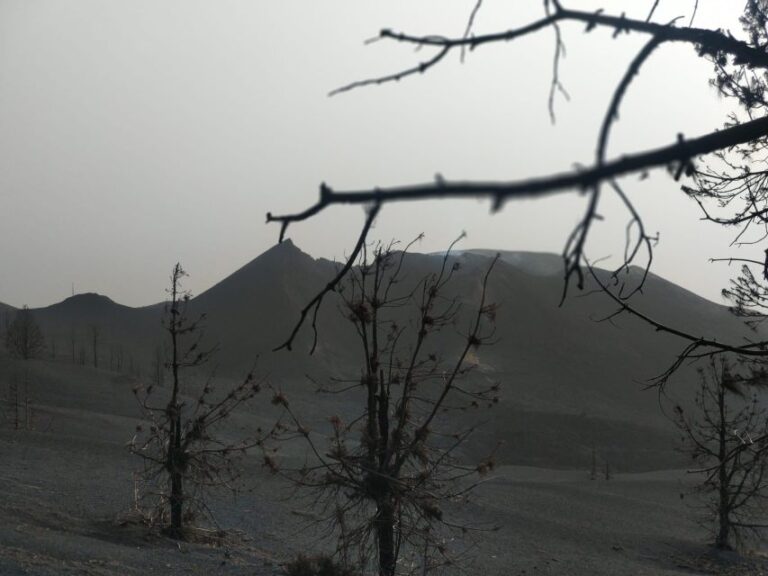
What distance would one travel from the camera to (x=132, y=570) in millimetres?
10453

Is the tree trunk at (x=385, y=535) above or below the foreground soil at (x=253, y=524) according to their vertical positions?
above

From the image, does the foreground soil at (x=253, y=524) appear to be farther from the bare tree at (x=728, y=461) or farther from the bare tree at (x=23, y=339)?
the bare tree at (x=23, y=339)

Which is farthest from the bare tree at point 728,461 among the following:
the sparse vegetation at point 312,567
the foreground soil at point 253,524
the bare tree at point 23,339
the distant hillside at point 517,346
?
the bare tree at point 23,339

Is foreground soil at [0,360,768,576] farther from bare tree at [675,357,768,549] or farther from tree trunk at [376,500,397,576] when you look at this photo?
tree trunk at [376,500,397,576]

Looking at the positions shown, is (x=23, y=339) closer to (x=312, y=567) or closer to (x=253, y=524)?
(x=253, y=524)

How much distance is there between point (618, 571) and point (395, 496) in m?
10.4

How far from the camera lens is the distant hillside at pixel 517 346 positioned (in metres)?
47.3

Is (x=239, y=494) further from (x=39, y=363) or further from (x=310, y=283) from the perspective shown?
(x=310, y=283)

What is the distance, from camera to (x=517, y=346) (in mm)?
74812

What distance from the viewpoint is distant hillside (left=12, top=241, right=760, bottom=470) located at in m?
47.3

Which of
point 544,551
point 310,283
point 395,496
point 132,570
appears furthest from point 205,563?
point 310,283

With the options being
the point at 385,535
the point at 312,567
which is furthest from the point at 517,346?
the point at 385,535

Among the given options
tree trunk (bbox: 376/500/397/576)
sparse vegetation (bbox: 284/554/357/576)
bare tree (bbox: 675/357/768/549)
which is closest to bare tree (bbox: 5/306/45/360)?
bare tree (bbox: 675/357/768/549)

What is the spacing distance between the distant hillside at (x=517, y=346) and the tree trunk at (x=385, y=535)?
35.1 meters
